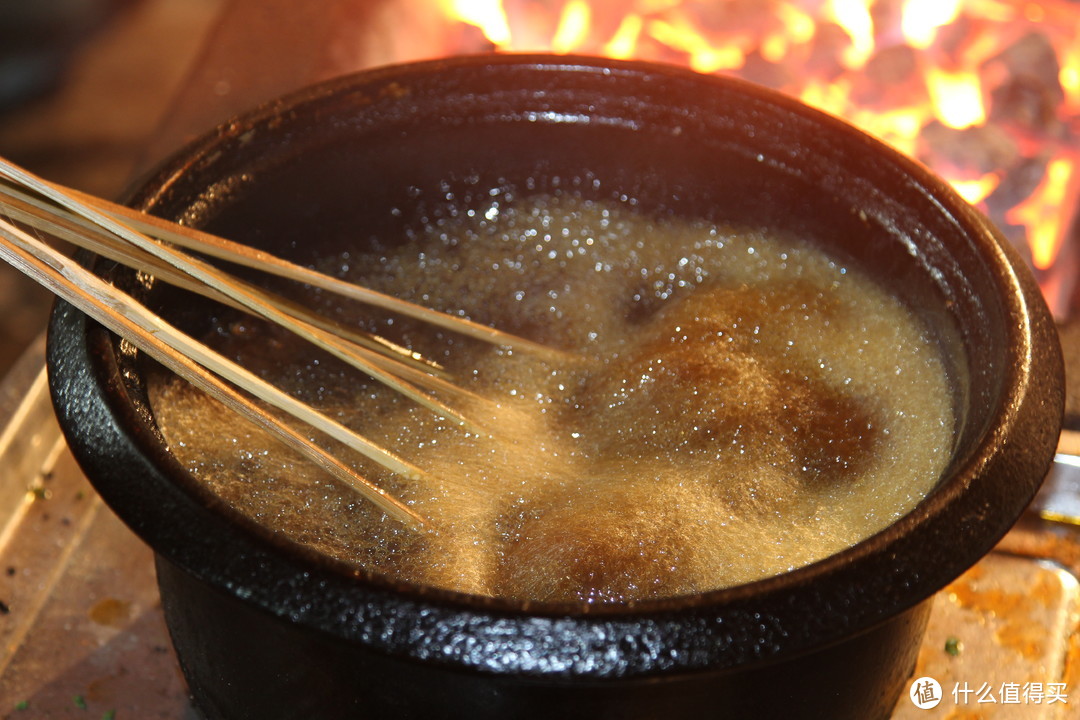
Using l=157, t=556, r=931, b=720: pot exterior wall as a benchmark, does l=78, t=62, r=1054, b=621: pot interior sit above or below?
above

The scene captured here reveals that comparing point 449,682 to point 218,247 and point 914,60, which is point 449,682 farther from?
point 914,60

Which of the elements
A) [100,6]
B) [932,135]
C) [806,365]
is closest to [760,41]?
[932,135]

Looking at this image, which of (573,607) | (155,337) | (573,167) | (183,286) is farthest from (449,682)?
(573,167)

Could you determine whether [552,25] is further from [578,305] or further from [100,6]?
[100,6]

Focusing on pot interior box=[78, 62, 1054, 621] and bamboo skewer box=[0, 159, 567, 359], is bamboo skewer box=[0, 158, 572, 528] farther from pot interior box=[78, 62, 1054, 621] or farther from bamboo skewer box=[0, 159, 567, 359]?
pot interior box=[78, 62, 1054, 621]

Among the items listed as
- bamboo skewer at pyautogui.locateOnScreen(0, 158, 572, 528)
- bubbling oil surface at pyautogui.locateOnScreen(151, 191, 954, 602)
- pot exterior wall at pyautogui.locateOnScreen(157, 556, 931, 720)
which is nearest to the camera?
pot exterior wall at pyautogui.locateOnScreen(157, 556, 931, 720)

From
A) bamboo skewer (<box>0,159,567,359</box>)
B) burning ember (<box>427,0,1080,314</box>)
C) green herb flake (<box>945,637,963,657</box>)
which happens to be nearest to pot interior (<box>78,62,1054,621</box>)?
bamboo skewer (<box>0,159,567,359</box>)

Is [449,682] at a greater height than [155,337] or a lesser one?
lesser

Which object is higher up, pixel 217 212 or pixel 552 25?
pixel 552 25
